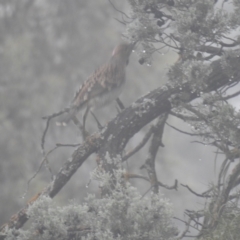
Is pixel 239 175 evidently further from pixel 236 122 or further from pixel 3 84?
pixel 3 84

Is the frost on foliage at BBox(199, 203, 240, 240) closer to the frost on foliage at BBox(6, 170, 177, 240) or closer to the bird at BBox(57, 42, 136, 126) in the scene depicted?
the frost on foliage at BBox(6, 170, 177, 240)

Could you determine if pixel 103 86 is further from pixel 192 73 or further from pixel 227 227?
pixel 227 227

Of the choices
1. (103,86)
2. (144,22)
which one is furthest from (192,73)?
(103,86)

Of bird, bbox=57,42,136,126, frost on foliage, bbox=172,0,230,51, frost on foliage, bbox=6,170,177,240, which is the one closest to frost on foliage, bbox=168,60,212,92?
frost on foliage, bbox=172,0,230,51

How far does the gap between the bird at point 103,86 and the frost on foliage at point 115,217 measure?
84 centimetres

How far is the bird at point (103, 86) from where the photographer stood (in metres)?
2.72

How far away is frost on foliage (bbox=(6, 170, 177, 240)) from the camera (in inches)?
68.6

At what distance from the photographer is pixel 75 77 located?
29.6ft

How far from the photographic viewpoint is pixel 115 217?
5.72 ft

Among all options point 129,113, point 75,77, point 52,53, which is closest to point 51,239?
point 129,113

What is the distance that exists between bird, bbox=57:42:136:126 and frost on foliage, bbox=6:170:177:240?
843mm

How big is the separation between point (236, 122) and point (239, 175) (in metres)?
0.49

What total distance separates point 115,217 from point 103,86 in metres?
1.10

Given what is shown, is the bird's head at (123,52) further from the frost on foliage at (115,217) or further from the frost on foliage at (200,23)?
the frost on foliage at (115,217)
